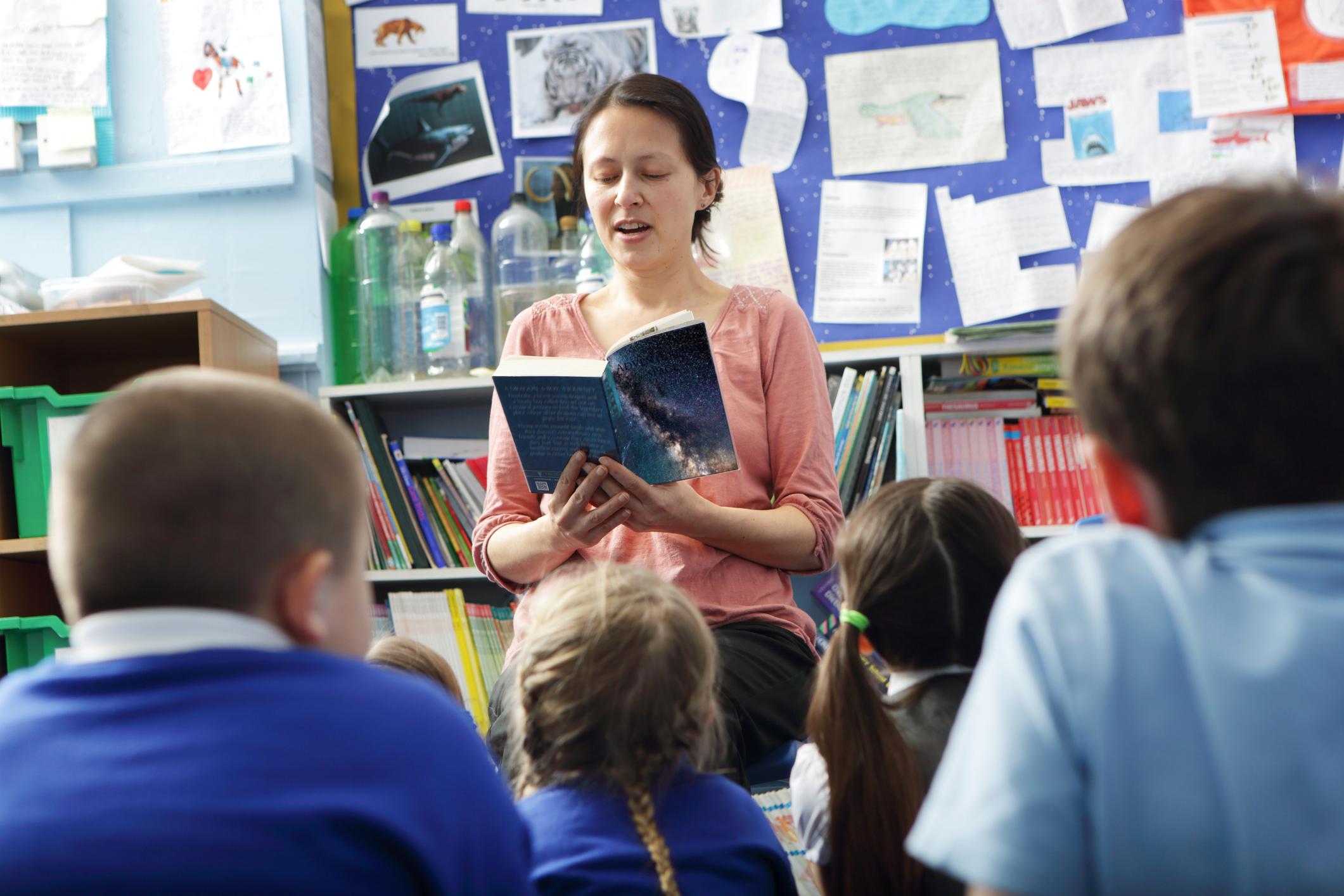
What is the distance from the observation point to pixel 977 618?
3.59 feet

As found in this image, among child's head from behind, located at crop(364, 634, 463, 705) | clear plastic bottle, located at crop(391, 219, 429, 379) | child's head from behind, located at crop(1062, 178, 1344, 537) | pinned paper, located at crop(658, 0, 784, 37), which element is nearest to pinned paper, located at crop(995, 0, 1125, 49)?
pinned paper, located at crop(658, 0, 784, 37)

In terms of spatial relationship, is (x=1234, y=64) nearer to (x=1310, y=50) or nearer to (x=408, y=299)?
(x=1310, y=50)

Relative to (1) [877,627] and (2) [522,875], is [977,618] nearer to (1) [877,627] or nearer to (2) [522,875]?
(1) [877,627]

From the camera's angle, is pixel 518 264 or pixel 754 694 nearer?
pixel 754 694

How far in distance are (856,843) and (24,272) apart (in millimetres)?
2037

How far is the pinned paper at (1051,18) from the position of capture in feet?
7.88

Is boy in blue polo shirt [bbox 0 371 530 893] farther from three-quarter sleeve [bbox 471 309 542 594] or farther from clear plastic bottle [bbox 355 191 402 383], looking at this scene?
clear plastic bottle [bbox 355 191 402 383]

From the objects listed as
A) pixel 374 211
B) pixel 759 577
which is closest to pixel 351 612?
pixel 759 577

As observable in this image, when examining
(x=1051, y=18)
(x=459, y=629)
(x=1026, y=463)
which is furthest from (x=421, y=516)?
(x=1051, y=18)

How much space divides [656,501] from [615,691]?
447 mm

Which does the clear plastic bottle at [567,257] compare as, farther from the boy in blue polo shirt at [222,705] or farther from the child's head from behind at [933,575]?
the boy in blue polo shirt at [222,705]

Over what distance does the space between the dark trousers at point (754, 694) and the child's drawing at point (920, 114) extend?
1379 millimetres

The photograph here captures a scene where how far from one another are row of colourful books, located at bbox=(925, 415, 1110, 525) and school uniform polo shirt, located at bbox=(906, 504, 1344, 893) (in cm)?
173

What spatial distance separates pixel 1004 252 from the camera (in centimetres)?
240
